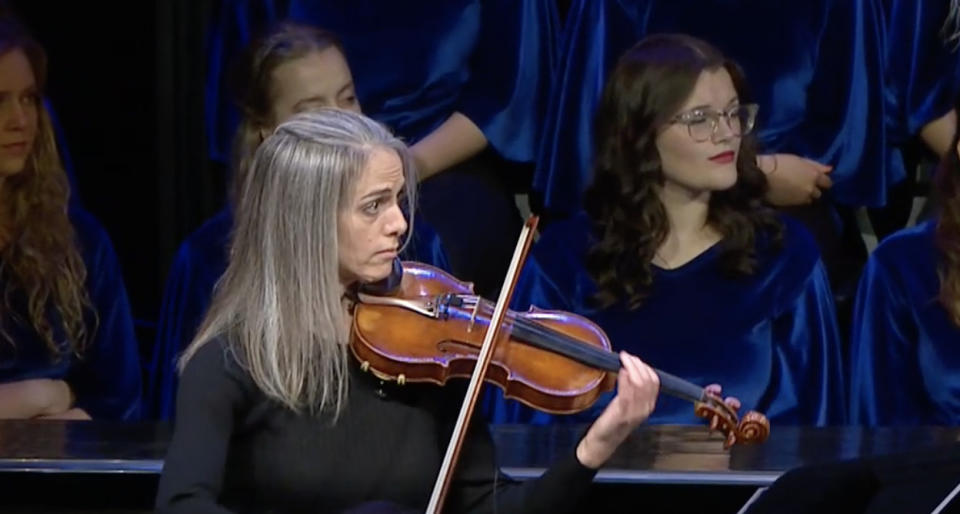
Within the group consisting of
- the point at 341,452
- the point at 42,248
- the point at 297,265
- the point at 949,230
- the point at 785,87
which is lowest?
the point at 42,248

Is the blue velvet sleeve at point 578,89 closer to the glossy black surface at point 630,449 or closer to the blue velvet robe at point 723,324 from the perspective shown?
the blue velvet robe at point 723,324

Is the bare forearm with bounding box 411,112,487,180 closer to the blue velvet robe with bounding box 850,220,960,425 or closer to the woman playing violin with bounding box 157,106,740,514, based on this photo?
the blue velvet robe with bounding box 850,220,960,425

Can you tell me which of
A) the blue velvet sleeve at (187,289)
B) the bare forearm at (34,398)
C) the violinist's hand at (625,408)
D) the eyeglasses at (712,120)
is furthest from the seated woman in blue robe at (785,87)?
the violinist's hand at (625,408)

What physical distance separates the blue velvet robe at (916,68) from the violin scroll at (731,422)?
1453mm

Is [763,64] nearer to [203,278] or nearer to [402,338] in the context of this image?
[203,278]

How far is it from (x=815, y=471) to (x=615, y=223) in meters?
1.76

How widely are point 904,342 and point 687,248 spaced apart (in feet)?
1.53

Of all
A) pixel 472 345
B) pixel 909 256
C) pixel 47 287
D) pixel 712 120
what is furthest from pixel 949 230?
pixel 47 287

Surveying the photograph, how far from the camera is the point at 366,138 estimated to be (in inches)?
94.1

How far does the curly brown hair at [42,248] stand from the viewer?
3.66 m

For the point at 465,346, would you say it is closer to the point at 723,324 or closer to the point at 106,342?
the point at 723,324

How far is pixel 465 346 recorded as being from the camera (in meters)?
2.47

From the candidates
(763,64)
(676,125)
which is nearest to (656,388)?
(676,125)

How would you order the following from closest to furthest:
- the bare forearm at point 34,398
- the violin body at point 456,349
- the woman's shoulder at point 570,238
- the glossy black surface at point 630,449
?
the violin body at point 456,349 < the glossy black surface at point 630,449 < the bare forearm at point 34,398 < the woman's shoulder at point 570,238
